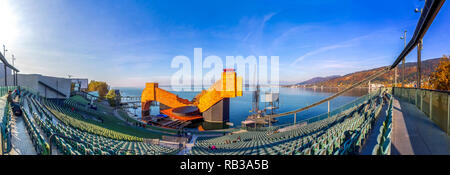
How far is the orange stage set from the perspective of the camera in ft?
62.5

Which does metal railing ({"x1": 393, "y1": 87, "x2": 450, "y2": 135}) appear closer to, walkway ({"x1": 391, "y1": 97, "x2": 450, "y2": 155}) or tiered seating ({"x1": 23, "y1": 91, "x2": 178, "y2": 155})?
walkway ({"x1": 391, "y1": 97, "x2": 450, "y2": 155})

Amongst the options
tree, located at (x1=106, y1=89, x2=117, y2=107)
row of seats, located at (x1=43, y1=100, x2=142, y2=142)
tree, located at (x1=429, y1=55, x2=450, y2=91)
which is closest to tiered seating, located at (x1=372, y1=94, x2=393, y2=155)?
row of seats, located at (x1=43, y1=100, x2=142, y2=142)

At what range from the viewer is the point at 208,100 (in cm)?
2145

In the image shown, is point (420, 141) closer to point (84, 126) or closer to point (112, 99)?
point (84, 126)

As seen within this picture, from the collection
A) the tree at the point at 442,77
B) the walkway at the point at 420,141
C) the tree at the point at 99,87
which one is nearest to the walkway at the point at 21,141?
the walkway at the point at 420,141

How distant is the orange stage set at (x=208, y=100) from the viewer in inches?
750

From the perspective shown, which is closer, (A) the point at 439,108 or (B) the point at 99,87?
(A) the point at 439,108

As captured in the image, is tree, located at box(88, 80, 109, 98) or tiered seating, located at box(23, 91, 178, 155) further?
tree, located at box(88, 80, 109, 98)

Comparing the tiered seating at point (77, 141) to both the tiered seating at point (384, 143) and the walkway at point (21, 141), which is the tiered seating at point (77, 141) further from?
the tiered seating at point (384, 143)

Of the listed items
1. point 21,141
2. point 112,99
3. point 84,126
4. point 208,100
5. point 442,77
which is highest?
point 442,77

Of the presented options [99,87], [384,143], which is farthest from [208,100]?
[99,87]
